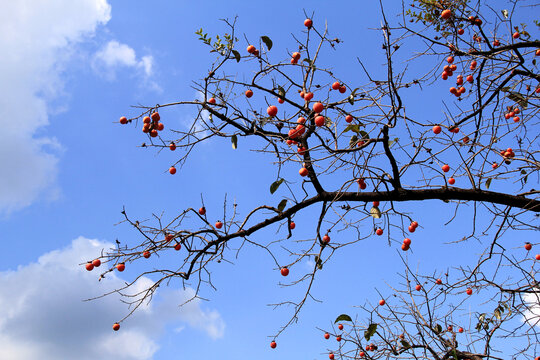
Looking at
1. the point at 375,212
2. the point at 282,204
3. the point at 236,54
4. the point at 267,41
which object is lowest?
the point at 375,212

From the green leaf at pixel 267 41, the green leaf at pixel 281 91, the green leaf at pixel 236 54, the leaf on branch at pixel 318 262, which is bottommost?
the leaf on branch at pixel 318 262

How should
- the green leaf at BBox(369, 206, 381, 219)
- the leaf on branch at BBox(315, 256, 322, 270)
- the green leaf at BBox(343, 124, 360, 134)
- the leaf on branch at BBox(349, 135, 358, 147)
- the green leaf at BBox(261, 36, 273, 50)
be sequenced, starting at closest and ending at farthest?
1. the green leaf at BBox(343, 124, 360, 134)
2. the leaf on branch at BBox(349, 135, 358, 147)
3. the green leaf at BBox(369, 206, 381, 219)
4. the green leaf at BBox(261, 36, 273, 50)
5. the leaf on branch at BBox(315, 256, 322, 270)

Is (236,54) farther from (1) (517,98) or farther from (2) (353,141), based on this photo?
(1) (517,98)

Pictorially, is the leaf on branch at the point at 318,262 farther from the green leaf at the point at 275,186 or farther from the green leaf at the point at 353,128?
the green leaf at the point at 353,128

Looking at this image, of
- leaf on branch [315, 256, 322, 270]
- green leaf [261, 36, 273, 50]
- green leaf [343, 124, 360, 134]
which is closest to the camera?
green leaf [343, 124, 360, 134]

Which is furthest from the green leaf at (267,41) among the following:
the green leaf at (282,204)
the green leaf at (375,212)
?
the green leaf at (375,212)

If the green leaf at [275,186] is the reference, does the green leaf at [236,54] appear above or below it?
above

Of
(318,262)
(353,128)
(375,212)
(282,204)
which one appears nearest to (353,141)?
(353,128)

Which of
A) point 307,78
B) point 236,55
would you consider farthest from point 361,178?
point 236,55

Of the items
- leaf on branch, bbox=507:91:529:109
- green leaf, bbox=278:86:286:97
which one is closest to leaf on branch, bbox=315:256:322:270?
green leaf, bbox=278:86:286:97

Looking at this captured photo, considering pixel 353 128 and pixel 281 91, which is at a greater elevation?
pixel 281 91

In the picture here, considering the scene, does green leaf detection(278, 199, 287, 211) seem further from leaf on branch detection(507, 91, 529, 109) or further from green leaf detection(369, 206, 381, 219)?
leaf on branch detection(507, 91, 529, 109)

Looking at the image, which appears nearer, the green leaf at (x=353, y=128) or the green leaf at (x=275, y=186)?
the green leaf at (x=353, y=128)

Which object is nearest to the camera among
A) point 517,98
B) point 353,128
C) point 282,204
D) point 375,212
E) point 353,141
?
point 353,128
